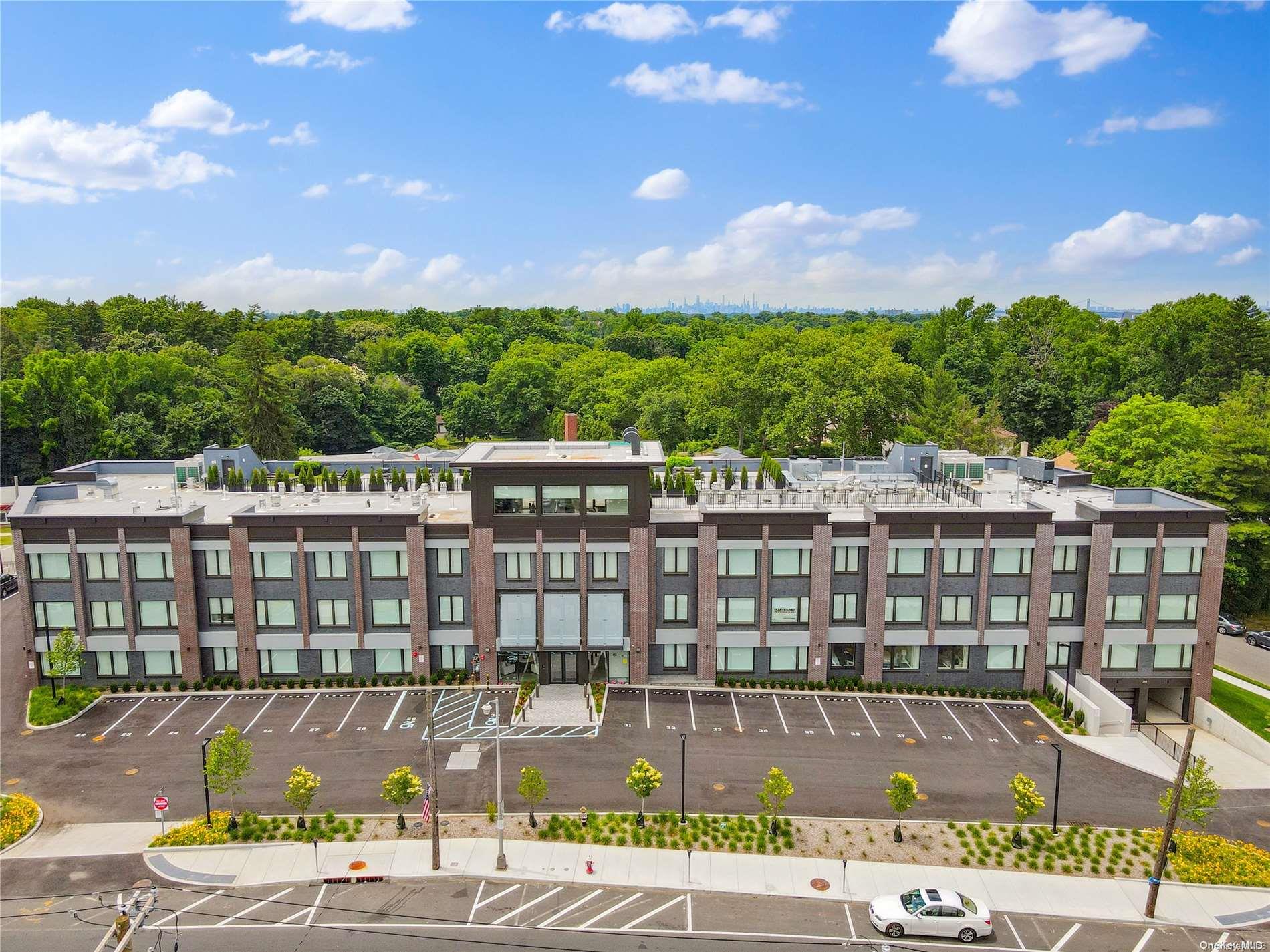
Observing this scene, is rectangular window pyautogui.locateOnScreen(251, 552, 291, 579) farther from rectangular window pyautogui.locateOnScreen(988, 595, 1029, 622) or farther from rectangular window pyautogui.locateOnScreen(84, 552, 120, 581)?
rectangular window pyautogui.locateOnScreen(988, 595, 1029, 622)

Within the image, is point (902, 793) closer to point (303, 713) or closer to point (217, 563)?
point (303, 713)

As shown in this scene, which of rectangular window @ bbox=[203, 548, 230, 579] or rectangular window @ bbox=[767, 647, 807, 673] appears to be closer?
rectangular window @ bbox=[203, 548, 230, 579]

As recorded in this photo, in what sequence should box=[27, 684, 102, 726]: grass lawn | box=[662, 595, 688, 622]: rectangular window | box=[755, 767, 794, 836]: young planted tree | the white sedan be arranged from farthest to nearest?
1. box=[662, 595, 688, 622]: rectangular window
2. box=[27, 684, 102, 726]: grass lawn
3. box=[755, 767, 794, 836]: young planted tree
4. the white sedan

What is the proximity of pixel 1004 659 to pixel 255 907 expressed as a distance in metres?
42.3

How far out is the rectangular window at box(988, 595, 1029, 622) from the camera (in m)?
50.8

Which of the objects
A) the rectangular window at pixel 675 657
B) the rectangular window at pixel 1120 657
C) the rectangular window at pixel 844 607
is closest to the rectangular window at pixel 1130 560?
the rectangular window at pixel 1120 657

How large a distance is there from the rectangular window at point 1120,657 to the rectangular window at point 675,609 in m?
25.4

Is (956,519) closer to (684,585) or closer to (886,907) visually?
(684,585)

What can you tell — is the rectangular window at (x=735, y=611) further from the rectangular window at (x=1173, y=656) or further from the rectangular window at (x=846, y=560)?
the rectangular window at (x=1173, y=656)

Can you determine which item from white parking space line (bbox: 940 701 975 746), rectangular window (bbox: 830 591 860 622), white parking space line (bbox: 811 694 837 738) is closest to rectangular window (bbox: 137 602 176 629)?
white parking space line (bbox: 811 694 837 738)

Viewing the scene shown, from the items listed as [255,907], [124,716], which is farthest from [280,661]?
[255,907]

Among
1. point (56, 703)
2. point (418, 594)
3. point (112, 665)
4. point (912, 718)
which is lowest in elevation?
point (912, 718)

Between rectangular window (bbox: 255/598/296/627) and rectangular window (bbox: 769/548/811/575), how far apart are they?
2919 centimetres

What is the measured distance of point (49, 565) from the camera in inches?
1957
